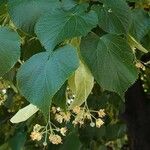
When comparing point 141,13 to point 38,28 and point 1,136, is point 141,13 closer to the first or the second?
point 38,28

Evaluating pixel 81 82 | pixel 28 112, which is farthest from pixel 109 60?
pixel 28 112

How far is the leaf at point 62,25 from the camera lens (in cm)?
55

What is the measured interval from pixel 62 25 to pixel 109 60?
3.1 inches

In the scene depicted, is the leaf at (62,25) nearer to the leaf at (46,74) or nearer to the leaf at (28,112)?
the leaf at (46,74)

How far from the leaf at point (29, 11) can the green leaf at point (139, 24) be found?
0.55 ft

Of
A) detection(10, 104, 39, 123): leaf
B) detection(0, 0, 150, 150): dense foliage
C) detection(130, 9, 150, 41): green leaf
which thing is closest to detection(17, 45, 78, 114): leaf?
detection(0, 0, 150, 150): dense foliage

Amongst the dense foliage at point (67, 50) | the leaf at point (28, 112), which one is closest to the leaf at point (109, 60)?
the dense foliage at point (67, 50)

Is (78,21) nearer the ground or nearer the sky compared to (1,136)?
nearer the sky

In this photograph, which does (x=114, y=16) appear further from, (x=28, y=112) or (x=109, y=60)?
(x=28, y=112)

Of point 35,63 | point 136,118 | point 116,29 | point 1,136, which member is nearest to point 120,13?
point 116,29

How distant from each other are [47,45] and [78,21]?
51 millimetres

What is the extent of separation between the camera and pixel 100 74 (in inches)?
23.0

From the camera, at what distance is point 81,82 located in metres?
0.59

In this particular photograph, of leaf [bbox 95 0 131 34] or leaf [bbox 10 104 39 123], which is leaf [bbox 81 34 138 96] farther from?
leaf [bbox 10 104 39 123]
